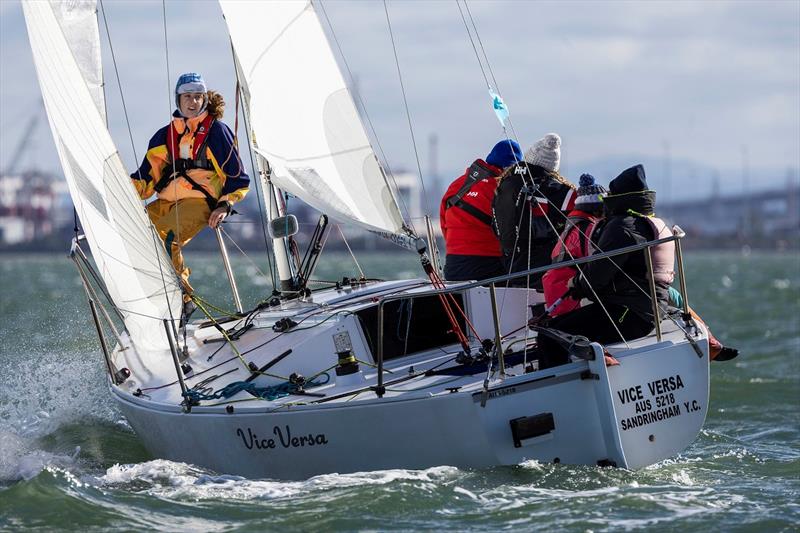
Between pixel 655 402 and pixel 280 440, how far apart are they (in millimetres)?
1911

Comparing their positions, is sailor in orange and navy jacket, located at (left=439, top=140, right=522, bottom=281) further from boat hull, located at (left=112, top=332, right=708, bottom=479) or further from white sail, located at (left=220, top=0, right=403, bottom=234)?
boat hull, located at (left=112, top=332, right=708, bottom=479)

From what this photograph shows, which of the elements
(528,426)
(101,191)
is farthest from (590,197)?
(101,191)

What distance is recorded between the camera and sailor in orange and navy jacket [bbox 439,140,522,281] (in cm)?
803

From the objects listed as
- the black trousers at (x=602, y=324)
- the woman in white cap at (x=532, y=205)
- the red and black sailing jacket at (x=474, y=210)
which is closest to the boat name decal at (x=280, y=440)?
the black trousers at (x=602, y=324)

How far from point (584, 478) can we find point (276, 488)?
5.04ft

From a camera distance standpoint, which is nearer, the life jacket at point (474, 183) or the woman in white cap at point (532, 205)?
the woman in white cap at point (532, 205)

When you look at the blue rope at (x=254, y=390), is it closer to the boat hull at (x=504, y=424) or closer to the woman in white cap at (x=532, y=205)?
the boat hull at (x=504, y=424)

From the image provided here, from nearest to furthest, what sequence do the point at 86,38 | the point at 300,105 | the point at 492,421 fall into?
1. the point at 492,421
2. the point at 300,105
3. the point at 86,38

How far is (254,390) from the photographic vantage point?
7.09 meters

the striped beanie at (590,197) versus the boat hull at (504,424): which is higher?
the striped beanie at (590,197)

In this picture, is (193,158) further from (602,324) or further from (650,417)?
(650,417)

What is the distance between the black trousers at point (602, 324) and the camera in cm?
690

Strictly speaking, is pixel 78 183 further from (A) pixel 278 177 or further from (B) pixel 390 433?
(B) pixel 390 433

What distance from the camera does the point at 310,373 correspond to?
7.30 m
